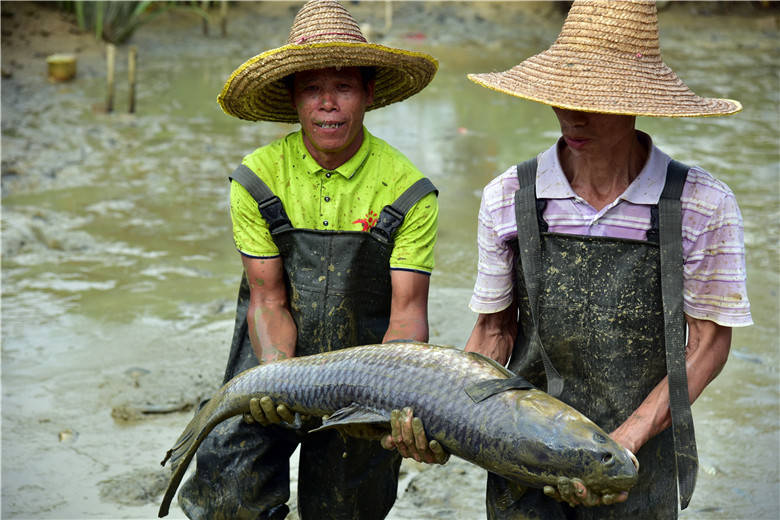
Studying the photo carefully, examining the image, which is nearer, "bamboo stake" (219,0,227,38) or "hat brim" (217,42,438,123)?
"hat brim" (217,42,438,123)

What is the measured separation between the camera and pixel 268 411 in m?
2.99

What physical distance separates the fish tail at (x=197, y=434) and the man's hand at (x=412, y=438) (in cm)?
65

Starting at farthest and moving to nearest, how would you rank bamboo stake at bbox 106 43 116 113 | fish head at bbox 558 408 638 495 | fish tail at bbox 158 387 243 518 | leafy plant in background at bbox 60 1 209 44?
1. leafy plant in background at bbox 60 1 209 44
2. bamboo stake at bbox 106 43 116 113
3. fish tail at bbox 158 387 243 518
4. fish head at bbox 558 408 638 495

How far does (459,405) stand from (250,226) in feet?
3.84

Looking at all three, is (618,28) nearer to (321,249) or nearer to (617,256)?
(617,256)

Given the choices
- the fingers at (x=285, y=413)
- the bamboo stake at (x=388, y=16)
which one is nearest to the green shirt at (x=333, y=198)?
the fingers at (x=285, y=413)

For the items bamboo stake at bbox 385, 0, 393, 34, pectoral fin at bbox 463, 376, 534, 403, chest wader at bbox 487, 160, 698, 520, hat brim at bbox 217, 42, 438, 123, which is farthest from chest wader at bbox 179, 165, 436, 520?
bamboo stake at bbox 385, 0, 393, 34

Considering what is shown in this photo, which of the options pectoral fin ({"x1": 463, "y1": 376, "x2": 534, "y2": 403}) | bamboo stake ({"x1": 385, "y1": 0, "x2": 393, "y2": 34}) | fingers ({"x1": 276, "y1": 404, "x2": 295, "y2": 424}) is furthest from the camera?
bamboo stake ({"x1": 385, "y1": 0, "x2": 393, "y2": 34})

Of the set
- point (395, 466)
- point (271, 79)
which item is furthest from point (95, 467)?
point (271, 79)

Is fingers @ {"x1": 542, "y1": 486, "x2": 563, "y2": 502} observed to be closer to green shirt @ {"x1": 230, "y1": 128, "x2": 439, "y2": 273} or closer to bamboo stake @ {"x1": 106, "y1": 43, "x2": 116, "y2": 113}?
green shirt @ {"x1": 230, "y1": 128, "x2": 439, "y2": 273}

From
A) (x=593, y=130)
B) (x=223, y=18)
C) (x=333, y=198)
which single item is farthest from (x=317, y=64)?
(x=223, y=18)

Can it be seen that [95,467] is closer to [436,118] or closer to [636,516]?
[636,516]

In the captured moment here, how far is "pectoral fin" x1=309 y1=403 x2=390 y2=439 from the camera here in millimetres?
2703

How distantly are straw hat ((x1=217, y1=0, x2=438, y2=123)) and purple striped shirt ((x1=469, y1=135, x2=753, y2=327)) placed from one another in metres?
Result: 0.70
